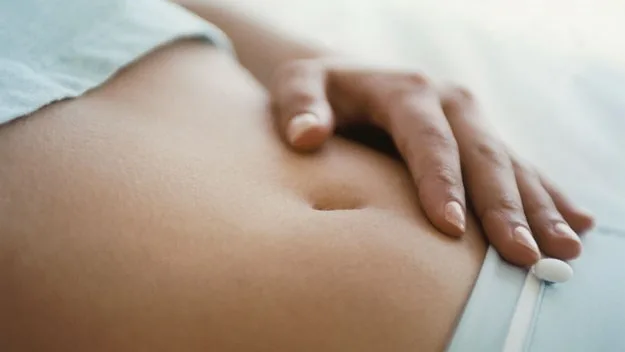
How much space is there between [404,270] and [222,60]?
32 cm

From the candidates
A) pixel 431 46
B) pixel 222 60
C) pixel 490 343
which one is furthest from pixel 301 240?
pixel 431 46

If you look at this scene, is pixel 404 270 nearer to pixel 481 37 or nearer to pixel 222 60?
pixel 222 60

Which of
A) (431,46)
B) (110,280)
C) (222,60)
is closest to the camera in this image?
(110,280)

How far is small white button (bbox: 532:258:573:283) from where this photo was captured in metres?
0.60

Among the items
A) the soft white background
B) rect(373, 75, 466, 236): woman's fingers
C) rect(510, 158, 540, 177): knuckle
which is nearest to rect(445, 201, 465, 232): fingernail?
rect(373, 75, 466, 236): woman's fingers

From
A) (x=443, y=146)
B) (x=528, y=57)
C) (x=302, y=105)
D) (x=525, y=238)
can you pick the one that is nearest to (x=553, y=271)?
(x=525, y=238)

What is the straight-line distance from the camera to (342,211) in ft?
2.00

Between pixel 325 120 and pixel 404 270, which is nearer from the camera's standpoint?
pixel 404 270

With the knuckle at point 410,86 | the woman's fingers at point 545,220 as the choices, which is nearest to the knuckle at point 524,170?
the woman's fingers at point 545,220

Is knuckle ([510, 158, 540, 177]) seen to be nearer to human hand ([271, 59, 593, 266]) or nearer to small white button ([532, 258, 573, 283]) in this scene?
human hand ([271, 59, 593, 266])

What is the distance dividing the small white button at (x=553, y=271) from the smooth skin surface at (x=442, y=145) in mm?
11

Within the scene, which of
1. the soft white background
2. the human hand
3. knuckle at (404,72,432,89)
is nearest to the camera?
the human hand

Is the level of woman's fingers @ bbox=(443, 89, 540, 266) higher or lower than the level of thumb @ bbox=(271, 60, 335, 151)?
lower

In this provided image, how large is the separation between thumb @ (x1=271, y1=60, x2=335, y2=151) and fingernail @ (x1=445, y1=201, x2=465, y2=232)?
0.12m
